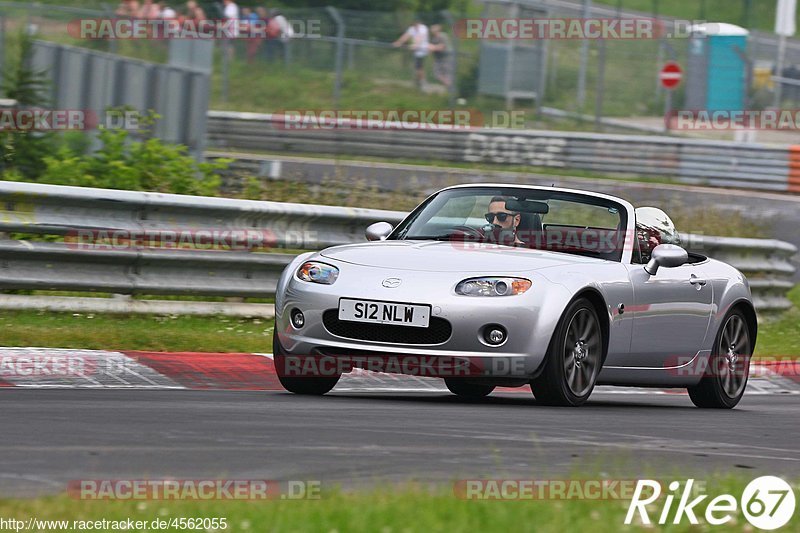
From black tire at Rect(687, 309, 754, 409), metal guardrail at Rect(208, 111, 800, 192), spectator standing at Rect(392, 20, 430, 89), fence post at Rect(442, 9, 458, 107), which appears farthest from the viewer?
spectator standing at Rect(392, 20, 430, 89)

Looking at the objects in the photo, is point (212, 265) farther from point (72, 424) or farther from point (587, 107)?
point (587, 107)

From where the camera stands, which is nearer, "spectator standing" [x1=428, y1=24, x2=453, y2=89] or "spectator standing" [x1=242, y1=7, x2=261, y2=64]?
"spectator standing" [x1=428, y1=24, x2=453, y2=89]

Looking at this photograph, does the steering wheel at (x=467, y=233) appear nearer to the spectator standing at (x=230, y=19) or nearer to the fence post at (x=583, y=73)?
the fence post at (x=583, y=73)

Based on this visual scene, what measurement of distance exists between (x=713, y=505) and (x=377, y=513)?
121 centimetres

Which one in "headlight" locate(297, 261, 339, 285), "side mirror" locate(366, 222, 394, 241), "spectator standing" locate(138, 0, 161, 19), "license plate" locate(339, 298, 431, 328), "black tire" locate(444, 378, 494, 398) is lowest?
"black tire" locate(444, 378, 494, 398)

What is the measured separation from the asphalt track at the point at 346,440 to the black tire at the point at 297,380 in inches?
3.1

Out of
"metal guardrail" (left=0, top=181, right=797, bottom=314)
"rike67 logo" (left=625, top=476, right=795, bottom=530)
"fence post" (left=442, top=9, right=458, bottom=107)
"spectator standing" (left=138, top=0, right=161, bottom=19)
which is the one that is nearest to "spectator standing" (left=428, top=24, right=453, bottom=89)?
"fence post" (left=442, top=9, right=458, bottom=107)

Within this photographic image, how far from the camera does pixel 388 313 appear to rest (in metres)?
8.17

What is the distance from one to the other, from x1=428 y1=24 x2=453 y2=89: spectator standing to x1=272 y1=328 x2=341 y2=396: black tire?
19.8 m

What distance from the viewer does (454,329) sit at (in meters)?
8.13

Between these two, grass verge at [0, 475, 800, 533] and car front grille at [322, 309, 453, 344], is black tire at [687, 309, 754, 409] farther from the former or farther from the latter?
grass verge at [0, 475, 800, 533]

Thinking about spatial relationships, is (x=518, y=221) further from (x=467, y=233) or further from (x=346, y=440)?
(x=346, y=440)

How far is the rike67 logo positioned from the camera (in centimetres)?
493

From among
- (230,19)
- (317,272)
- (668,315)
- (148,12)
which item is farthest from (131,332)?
(230,19)
